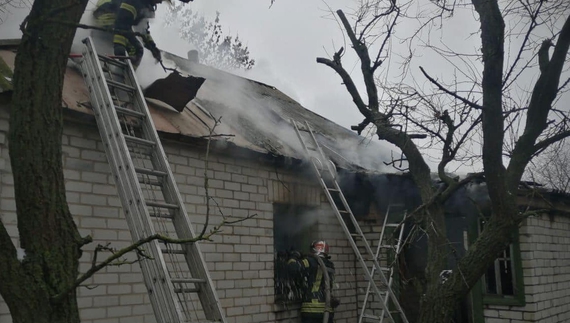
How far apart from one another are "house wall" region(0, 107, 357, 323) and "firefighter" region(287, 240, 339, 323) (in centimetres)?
29

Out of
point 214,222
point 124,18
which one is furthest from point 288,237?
point 124,18

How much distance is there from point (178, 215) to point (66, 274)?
161 cm

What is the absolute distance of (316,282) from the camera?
675 cm

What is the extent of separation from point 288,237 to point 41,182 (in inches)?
208

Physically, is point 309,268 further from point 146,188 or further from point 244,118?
point 146,188

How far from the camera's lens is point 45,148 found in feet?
8.07

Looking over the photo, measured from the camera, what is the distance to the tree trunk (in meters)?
2.22

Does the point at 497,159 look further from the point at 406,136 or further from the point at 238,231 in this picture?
the point at 238,231

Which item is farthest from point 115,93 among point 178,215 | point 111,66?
point 178,215

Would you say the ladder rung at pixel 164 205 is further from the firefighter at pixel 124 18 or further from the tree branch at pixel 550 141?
the tree branch at pixel 550 141

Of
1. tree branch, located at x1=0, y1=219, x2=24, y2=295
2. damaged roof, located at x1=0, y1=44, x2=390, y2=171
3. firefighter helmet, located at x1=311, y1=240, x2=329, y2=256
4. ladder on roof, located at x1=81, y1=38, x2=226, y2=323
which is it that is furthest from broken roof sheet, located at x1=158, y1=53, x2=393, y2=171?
tree branch, located at x1=0, y1=219, x2=24, y2=295

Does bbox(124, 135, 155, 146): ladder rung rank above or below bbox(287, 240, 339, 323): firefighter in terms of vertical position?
above

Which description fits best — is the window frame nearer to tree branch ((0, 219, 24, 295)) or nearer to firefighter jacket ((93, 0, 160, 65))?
firefighter jacket ((93, 0, 160, 65))

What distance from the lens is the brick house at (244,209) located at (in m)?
4.58
